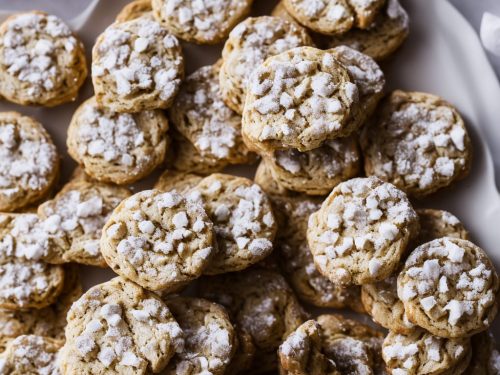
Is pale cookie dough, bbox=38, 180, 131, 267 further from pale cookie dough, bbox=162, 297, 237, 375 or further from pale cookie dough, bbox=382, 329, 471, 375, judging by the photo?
pale cookie dough, bbox=382, 329, 471, 375

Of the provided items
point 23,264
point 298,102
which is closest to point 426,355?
point 298,102

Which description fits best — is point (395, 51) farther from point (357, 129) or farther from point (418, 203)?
point (418, 203)

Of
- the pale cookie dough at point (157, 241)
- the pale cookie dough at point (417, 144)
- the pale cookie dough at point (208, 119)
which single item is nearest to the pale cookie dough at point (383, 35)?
the pale cookie dough at point (417, 144)

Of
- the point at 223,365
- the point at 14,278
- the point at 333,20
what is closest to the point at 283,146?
the point at 333,20

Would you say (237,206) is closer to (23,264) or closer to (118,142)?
(118,142)

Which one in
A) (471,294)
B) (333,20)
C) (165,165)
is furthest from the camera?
(165,165)

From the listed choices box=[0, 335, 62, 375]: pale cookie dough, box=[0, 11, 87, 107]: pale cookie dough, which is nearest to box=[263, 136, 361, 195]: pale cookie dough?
box=[0, 11, 87, 107]: pale cookie dough
